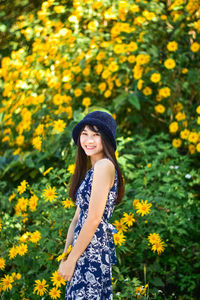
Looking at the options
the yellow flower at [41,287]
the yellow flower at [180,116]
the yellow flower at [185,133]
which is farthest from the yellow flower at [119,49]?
the yellow flower at [41,287]

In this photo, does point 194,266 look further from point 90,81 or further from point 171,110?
point 90,81

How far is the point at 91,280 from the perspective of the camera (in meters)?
1.66

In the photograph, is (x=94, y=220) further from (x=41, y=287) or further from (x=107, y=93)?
(x=107, y=93)

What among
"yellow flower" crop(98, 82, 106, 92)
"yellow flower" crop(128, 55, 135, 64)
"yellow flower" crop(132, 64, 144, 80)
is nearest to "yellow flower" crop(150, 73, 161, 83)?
"yellow flower" crop(132, 64, 144, 80)

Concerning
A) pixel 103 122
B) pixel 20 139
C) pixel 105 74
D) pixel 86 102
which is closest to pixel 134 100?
pixel 105 74

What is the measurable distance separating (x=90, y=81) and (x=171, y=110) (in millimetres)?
806

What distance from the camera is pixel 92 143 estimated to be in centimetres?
178

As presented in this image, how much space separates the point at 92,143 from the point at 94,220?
35cm

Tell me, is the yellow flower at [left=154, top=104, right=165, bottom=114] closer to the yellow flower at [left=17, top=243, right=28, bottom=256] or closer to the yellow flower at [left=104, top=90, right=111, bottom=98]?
the yellow flower at [left=104, top=90, right=111, bottom=98]

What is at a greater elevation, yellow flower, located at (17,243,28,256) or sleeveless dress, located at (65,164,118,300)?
sleeveless dress, located at (65,164,118,300)

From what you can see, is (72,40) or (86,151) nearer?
(86,151)

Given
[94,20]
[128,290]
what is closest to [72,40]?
[94,20]

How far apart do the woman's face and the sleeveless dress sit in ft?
0.31

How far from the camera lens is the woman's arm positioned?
1.63 meters
